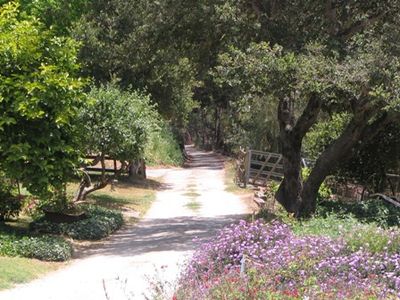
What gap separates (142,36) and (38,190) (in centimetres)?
888

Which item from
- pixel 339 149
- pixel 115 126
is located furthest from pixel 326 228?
pixel 115 126

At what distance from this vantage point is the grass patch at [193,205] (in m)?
22.7

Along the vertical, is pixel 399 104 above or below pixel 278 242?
above

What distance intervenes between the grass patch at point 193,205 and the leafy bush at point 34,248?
10.3 meters

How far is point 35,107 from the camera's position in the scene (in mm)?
12539

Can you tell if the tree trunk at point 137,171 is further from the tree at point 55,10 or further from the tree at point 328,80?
the tree at point 328,80

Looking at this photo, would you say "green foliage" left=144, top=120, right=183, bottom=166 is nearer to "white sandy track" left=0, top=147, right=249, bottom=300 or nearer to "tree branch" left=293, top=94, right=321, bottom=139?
"white sandy track" left=0, top=147, right=249, bottom=300

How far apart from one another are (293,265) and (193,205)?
16.8 metres

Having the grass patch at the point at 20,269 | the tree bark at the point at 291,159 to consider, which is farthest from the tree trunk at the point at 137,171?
the grass patch at the point at 20,269

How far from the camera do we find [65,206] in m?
15.5

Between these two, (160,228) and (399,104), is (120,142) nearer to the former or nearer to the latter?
(160,228)

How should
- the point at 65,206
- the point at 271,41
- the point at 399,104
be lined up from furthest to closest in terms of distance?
the point at 271,41, the point at 65,206, the point at 399,104

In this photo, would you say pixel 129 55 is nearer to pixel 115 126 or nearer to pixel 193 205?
pixel 193 205

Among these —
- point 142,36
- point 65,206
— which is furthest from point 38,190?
point 142,36
